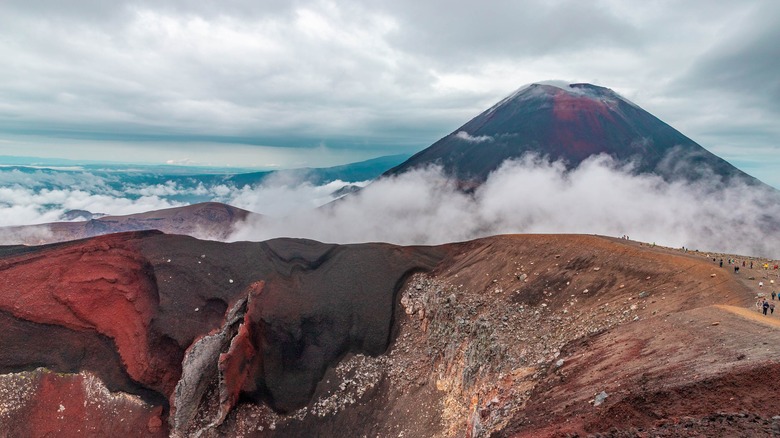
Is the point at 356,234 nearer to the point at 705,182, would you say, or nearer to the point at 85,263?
the point at 85,263

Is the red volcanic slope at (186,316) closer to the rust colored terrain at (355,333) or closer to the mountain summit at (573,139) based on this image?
the rust colored terrain at (355,333)

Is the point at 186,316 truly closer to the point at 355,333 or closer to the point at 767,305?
the point at 355,333

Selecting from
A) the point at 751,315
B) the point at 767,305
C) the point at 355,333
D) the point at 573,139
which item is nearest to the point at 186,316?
the point at 355,333

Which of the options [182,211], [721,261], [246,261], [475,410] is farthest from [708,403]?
[182,211]

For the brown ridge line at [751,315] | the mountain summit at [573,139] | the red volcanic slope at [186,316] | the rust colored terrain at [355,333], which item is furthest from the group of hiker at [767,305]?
the mountain summit at [573,139]

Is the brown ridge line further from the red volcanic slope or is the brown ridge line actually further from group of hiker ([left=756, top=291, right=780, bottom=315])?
the red volcanic slope

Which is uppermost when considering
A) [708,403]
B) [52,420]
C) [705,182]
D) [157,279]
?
[705,182]
